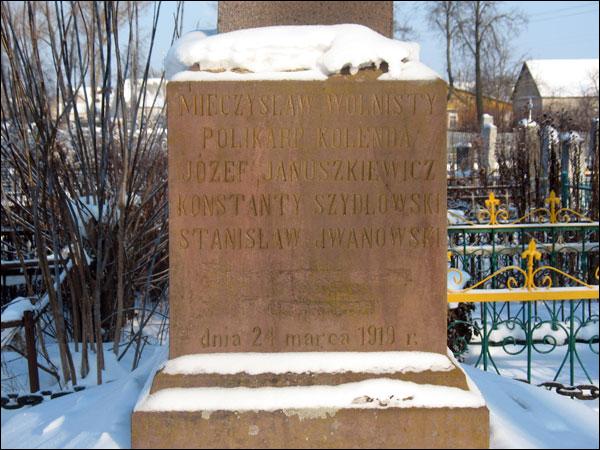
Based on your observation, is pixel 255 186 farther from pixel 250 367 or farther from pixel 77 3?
pixel 77 3

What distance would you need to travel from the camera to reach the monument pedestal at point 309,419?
2.85 meters

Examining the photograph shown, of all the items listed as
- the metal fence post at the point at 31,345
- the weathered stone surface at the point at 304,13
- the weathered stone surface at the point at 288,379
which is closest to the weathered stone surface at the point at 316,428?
the weathered stone surface at the point at 288,379

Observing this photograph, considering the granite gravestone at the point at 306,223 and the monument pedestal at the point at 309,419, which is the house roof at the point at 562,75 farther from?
the monument pedestal at the point at 309,419

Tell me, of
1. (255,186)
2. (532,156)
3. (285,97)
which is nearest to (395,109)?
(285,97)

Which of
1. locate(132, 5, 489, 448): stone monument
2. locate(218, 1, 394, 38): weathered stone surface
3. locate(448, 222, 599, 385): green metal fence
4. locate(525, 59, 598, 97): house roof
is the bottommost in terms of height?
locate(448, 222, 599, 385): green metal fence

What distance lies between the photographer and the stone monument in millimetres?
2973

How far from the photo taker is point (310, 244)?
3.04 metres

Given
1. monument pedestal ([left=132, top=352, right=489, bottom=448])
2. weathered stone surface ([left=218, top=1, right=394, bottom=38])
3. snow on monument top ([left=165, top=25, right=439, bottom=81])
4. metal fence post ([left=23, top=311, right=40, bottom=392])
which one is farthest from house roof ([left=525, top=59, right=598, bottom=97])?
monument pedestal ([left=132, top=352, right=489, bottom=448])

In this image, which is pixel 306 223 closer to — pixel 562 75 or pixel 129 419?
pixel 129 419

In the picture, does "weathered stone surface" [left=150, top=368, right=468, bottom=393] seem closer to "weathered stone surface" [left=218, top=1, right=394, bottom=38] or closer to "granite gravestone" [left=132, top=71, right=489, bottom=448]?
"granite gravestone" [left=132, top=71, right=489, bottom=448]

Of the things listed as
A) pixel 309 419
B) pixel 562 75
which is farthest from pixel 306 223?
pixel 562 75

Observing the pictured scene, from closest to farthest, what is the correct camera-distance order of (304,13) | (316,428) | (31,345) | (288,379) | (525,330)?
(316,428)
(288,379)
(304,13)
(31,345)
(525,330)

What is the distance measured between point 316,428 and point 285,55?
1478 millimetres

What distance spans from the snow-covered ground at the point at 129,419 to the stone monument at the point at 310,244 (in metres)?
0.22
